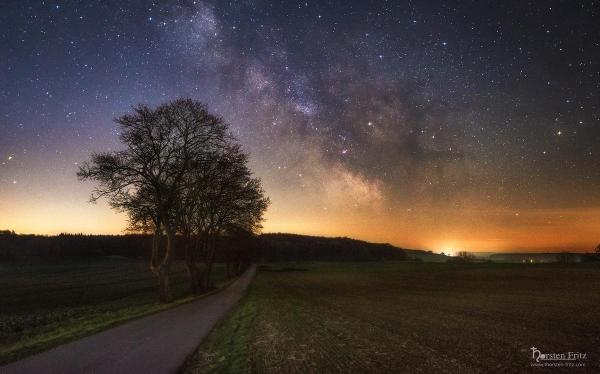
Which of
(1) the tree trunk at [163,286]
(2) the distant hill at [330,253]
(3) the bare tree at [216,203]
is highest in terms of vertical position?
(3) the bare tree at [216,203]

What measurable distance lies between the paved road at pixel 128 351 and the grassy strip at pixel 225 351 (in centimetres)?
31

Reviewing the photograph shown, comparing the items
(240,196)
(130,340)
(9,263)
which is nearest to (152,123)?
(240,196)

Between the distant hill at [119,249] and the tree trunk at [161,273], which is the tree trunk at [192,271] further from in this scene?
the distant hill at [119,249]

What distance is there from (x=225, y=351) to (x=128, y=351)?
2.82 meters

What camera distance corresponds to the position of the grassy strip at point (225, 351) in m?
8.60

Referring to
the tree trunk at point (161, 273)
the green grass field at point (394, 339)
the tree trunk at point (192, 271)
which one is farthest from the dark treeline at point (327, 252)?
the green grass field at point (394, 339)

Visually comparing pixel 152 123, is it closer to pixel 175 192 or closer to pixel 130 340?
pixel 175 192

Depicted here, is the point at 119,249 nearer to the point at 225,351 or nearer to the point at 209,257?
the point at 209,257

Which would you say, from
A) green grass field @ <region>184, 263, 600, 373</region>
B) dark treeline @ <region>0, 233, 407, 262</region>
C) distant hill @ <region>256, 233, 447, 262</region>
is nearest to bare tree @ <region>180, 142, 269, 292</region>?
green grass field @ <region>184, 263, 600, 373</region>

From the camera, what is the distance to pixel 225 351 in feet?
33.7

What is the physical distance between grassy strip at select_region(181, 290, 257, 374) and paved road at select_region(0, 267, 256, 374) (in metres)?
0.31

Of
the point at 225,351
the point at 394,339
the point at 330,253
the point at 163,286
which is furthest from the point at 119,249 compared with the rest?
the point at 394,339

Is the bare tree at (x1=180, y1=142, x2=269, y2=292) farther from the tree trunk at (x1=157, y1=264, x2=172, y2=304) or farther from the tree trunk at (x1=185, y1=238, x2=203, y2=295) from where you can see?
the tree trunk at (x1=157, y1=264, x2=172, y2=304)

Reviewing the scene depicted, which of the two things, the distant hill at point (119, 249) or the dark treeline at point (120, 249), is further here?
the distant hill at point (119, 249)
